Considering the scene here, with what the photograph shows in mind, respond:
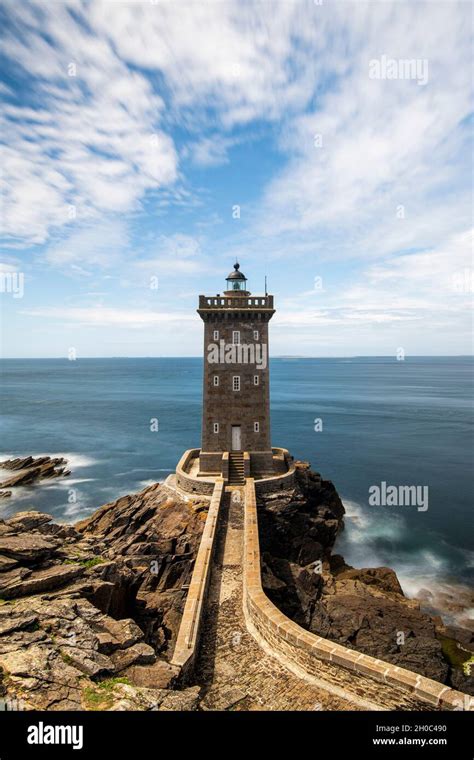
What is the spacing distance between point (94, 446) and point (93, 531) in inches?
1259

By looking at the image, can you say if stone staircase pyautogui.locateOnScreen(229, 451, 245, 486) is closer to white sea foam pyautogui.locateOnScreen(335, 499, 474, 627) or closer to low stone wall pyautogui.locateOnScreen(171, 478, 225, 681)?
low stone wall pyautogui.locateOnScreen(171, 478, 225, 681)

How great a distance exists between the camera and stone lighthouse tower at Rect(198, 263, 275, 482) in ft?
81.4

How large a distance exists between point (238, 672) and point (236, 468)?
47.7 feet

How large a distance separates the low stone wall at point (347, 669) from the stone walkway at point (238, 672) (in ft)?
1.03

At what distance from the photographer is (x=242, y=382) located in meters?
25.1

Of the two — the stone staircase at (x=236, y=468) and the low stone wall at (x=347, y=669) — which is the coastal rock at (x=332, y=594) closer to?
the stone staircase at (x=236, y=468)

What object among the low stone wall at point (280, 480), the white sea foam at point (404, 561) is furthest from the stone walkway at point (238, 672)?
the white sea foam at point (404, 561)

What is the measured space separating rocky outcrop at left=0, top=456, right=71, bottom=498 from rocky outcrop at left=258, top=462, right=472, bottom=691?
28.8 m

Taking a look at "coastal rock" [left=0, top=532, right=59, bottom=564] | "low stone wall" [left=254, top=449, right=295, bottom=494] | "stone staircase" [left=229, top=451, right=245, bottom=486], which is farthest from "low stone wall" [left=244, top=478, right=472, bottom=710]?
"stone staircase" [left=229, top=451, right=245, bottom=486]

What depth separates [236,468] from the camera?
2434 cm

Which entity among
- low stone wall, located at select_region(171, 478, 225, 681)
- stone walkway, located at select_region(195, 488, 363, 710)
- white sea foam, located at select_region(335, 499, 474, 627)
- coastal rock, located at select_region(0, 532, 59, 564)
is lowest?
white sea foam, located at select_region(335, 499, 474, 627)

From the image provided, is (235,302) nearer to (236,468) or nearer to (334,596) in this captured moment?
(236,468)

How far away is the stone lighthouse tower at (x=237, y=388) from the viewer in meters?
24.8
